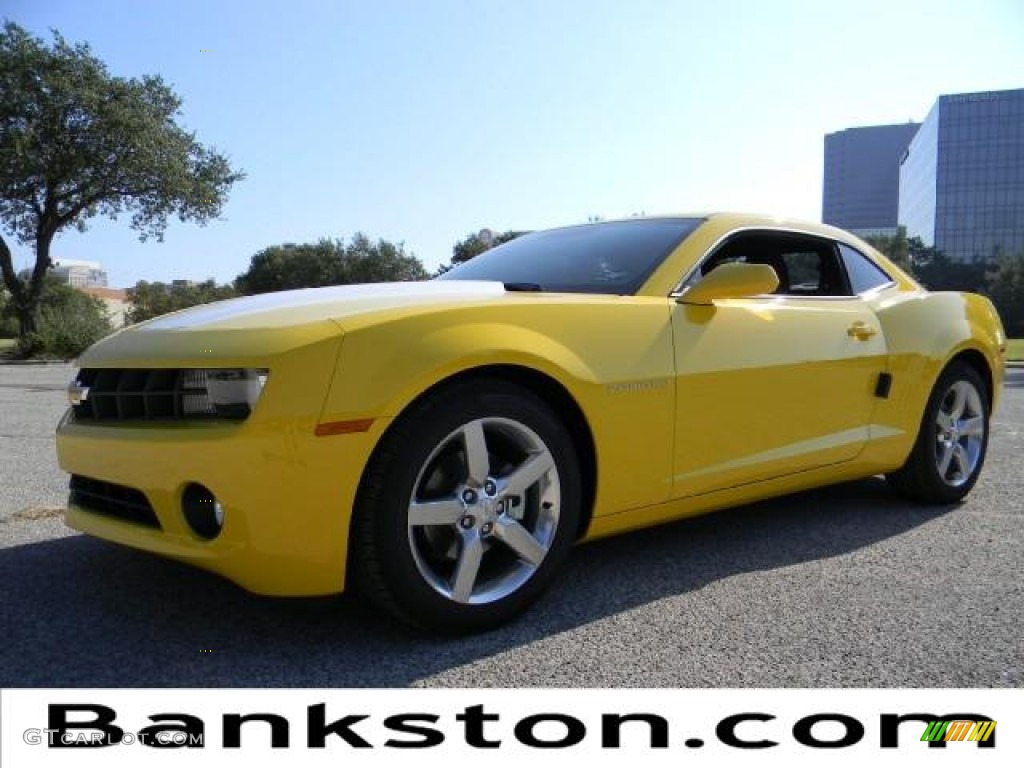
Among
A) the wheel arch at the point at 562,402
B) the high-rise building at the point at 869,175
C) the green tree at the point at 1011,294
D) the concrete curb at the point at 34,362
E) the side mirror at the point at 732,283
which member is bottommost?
the concrete curb at the point at 34,362

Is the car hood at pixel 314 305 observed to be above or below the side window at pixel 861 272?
below

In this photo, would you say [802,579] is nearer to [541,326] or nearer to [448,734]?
[541,326]

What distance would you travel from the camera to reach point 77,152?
24969mm

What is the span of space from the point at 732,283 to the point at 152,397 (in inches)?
75.1

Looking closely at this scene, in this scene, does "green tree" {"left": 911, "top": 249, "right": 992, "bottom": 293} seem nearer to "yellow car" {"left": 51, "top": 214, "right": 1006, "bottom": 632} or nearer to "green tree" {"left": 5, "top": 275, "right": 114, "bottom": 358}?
"green tree" {"left": 5, "top": 275, "right": 114, "bottom": 358}

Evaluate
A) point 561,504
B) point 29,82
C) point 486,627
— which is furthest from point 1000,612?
point 29,82

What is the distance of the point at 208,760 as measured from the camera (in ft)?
5.99

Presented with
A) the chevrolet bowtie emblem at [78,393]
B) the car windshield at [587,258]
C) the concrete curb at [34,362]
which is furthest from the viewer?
the concrete curb at [34,362]

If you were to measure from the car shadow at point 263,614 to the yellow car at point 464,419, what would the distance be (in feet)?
0.58

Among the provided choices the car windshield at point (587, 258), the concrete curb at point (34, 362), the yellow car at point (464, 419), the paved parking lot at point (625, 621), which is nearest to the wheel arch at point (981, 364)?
the paved parking lot at point (625, 621)

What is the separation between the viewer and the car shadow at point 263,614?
2.24m

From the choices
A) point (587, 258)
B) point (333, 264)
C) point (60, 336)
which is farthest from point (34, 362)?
point (333, 264)

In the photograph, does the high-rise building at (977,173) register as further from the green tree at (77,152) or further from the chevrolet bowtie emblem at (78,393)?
the chevrolet bowtie emblem at (78,393)

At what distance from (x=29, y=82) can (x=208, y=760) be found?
91.1ft
